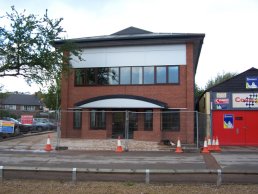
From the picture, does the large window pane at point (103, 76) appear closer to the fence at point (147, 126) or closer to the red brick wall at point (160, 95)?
the red brick wall at point (160, 95)

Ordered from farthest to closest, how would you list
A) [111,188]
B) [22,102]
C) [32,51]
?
[22,102]
[32,51]
[111,188]

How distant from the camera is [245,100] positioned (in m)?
25.7

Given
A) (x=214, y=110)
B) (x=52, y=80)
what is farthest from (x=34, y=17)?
(x=214, y=110)

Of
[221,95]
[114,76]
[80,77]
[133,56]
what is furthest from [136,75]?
[221,95]

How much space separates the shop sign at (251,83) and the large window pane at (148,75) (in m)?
6.67

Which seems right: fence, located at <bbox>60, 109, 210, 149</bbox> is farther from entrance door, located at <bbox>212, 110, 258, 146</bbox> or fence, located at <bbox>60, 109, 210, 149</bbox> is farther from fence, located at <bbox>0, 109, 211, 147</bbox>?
entrance door, located at <bbox>212, 110, 258, 146</bbox>

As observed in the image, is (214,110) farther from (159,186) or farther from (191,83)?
(159,186)

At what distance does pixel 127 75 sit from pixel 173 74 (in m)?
3.43

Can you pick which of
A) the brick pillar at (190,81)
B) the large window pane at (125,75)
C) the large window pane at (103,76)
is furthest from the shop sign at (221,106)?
the large window pane at (103,76)

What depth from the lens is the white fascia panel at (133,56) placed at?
27062mm

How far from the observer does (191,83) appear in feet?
87.0

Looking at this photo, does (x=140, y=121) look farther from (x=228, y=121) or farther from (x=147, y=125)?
(x=228, y=121)

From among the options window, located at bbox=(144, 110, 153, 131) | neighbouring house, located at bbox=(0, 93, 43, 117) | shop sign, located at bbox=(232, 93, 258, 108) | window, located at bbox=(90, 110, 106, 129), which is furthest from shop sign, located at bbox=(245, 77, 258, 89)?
neighbouring house, located at bbox=(0, 93, 43, 117)

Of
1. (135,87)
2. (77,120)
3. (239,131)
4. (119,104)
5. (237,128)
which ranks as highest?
(135,87)
